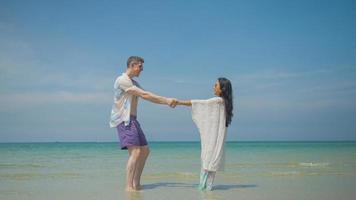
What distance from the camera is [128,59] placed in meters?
6.42

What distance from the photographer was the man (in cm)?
625

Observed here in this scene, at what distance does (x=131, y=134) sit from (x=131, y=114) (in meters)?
0.32

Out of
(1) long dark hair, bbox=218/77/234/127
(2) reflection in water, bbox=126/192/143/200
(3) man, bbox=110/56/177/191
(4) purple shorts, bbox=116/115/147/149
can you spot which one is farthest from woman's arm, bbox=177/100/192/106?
(2) reflection in water, bbox=126/192/143/200

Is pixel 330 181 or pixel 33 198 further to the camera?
pixel 330 181

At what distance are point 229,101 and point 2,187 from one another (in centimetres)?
425

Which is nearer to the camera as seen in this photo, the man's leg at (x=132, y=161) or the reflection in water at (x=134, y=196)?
the reflection in water at (x=134, y=196)

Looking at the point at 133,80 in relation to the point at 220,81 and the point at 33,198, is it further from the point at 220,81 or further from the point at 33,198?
the point at 33,198

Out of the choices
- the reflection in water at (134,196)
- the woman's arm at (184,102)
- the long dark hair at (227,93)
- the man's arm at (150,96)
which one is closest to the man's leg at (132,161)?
the reflection in water at (134,196)

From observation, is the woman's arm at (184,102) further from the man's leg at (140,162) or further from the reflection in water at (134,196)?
the reflection in water at (134,196)

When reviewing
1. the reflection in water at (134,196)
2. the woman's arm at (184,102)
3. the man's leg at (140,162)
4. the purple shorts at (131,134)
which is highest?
the woman's arm at (184,102)

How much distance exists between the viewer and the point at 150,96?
634 centimetres

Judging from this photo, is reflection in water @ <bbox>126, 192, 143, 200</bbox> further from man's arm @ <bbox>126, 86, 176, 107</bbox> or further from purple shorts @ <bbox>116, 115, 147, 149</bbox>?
man's arm @ <bbox>126, 86, 176, 107</bbox>

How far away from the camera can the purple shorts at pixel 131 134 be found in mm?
6234

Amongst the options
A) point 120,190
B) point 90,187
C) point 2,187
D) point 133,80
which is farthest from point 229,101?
point 2,187
